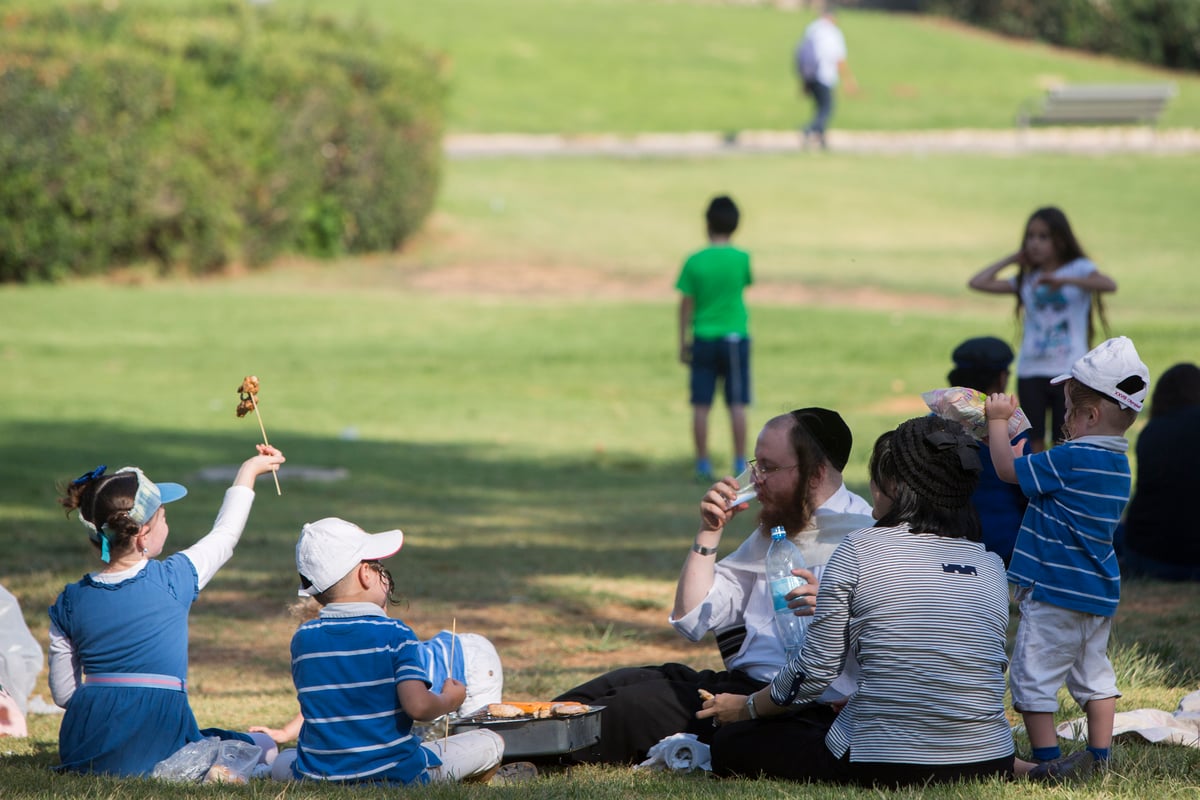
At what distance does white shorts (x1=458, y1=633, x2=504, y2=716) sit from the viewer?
511cm

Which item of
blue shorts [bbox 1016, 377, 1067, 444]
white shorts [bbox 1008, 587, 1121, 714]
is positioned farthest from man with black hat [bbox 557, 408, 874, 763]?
blue shorts [bbox 1016, 377, 1067, 444]

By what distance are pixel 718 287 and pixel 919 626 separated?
7103 millimetres

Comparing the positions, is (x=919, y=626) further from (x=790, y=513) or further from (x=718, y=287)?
(x=718, y=287)

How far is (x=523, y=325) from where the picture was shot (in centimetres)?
1900

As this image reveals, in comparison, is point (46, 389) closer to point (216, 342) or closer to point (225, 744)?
point (216, 342)

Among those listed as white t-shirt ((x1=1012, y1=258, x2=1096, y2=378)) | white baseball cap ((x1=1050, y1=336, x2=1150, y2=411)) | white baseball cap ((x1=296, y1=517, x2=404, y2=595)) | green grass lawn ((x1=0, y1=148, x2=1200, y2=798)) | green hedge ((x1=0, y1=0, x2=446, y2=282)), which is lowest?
green grass lawn ((x1=0, y1=148, x2=1200, y2=798))

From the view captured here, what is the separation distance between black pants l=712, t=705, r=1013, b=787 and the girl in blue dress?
5.69 ft

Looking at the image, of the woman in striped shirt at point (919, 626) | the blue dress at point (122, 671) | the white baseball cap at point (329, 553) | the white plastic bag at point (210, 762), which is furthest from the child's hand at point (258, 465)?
the woman in striped shirt at point (919, 626)

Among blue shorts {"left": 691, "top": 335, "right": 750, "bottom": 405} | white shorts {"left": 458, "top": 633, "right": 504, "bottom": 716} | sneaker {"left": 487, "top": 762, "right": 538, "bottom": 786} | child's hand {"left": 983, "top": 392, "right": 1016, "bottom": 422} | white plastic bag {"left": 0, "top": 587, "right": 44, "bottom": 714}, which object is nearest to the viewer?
child's hand {"left": 983, "top": 392, "right": 1016, "bottom": 422}

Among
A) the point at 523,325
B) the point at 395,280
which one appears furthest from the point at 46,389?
the point at 395,280

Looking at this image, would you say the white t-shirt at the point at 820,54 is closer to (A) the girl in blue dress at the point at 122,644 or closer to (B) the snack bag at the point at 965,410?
(B) the snack bag at the point at 965,410

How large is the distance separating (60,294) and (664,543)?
13.0 metres

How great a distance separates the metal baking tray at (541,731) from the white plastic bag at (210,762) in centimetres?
66

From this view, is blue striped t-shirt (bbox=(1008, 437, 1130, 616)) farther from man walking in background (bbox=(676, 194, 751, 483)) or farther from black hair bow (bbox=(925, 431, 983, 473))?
man walking in background (bbox=(676, 194, 751, 483))
